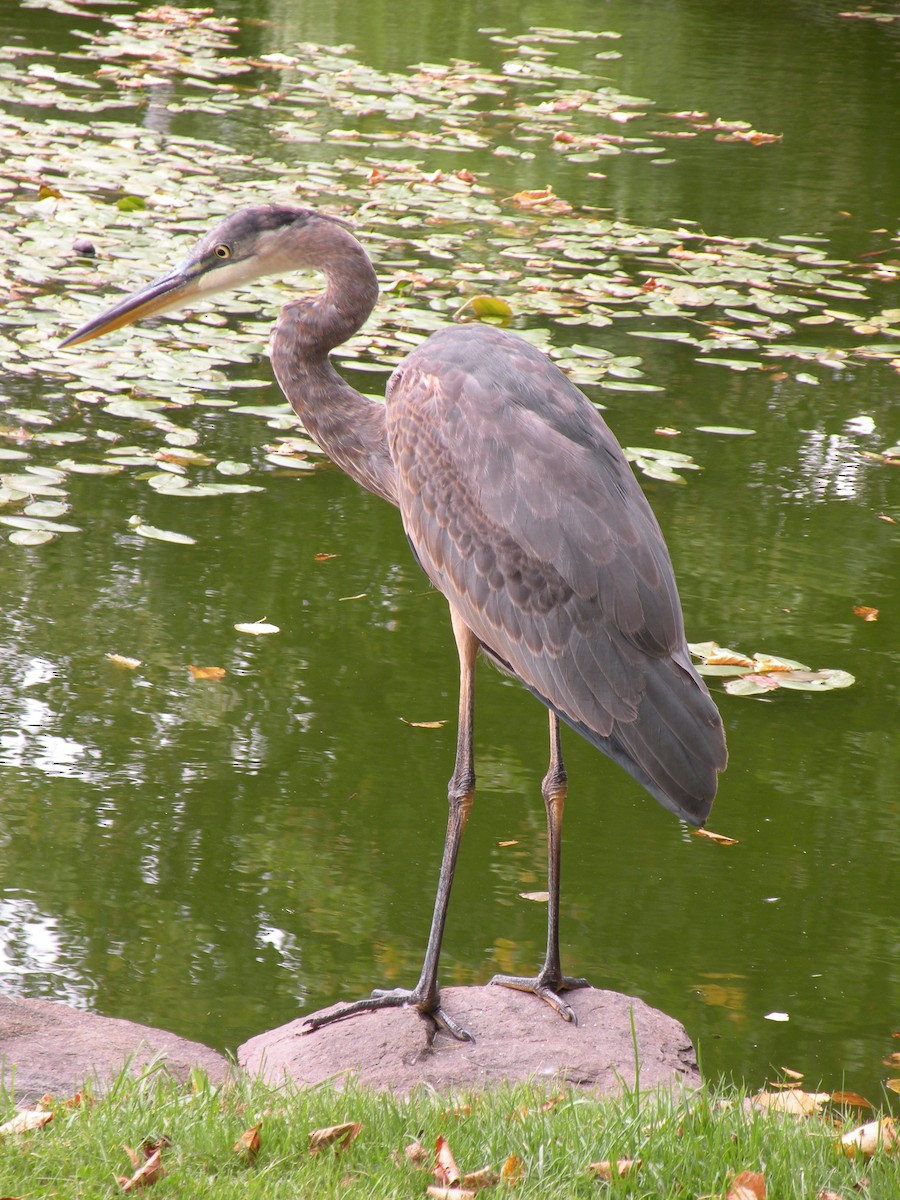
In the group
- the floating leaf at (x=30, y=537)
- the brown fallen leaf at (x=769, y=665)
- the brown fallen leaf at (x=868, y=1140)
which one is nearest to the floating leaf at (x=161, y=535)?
the floating leaf at (x=30, y=537)

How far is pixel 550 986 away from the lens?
12.2ft

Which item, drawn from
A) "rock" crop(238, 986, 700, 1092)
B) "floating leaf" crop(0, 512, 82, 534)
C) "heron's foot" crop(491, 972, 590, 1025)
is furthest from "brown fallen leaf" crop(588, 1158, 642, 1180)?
"floating leaf" crop(0, 512, 82, 534)

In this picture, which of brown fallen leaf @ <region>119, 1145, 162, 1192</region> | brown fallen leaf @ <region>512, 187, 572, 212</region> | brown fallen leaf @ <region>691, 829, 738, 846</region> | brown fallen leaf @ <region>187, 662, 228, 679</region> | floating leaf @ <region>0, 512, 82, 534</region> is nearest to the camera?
brown fallen leaf @ <region>119, 1145, 162, 1192</region>

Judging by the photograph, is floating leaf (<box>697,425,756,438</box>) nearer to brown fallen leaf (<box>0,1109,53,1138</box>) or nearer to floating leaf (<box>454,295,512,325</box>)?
floating leaf (<box>454,295,512,325</box>)

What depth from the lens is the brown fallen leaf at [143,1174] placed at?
2.54 meters

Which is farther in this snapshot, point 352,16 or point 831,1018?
point 352,16

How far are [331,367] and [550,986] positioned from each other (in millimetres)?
1821

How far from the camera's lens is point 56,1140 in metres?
2.65

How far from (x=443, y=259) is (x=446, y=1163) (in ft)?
25.0

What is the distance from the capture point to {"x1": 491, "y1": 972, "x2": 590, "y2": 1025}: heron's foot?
3637mm

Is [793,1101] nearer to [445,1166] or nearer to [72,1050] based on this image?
[445,1166]

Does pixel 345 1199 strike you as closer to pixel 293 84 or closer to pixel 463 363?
pixel 463 363

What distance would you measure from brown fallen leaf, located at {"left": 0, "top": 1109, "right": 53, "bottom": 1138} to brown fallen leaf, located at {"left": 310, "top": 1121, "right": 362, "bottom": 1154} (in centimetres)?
49

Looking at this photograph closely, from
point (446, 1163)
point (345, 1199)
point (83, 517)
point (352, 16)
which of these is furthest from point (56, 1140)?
point (352, 16)
